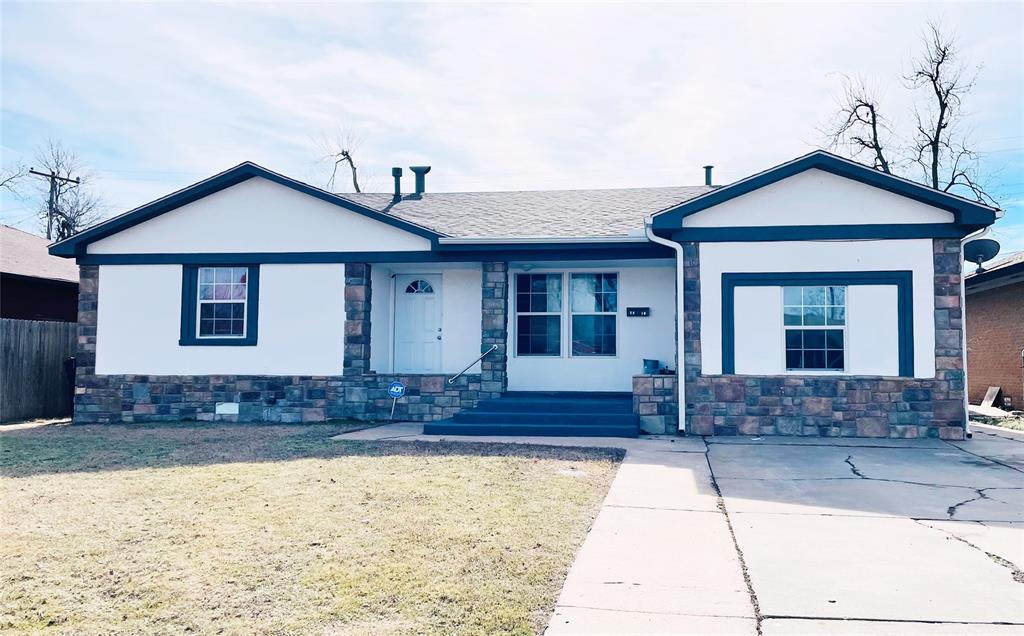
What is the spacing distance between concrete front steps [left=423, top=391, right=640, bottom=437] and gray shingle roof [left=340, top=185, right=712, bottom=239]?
9.06 ft

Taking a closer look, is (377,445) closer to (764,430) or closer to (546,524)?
(546,524)

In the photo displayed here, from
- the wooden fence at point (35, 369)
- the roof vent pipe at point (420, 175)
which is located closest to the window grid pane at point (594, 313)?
the roof vent pipe at point (420, 175)

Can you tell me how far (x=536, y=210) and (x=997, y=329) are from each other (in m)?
10.9

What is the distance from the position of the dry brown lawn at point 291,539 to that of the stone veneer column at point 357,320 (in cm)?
362

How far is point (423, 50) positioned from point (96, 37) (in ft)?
15.4

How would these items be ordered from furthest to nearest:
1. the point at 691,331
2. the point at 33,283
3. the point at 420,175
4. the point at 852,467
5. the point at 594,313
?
the point at 420,175, the point at 33,283, the point at 594,313, the point at 691,331, the point at 852,467

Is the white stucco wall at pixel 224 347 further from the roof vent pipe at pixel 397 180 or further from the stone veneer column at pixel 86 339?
the roof vent pipe at pixel 397 180

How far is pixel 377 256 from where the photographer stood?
1291 centimetres

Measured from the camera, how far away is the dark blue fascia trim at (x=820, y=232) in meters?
10.7

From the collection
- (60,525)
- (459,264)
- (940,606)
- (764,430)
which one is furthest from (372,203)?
(940,606)

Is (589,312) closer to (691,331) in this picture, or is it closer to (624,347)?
(624,347)

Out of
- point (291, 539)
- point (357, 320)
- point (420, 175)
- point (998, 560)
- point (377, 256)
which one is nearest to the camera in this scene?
point (998, 560)

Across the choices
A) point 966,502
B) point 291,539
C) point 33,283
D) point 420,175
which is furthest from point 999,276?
point 33,283

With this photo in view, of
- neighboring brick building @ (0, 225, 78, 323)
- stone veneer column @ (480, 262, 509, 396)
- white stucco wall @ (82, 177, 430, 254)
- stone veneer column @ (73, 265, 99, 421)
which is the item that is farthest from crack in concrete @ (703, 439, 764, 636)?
neighboring brick building @ (0, 225, 78, 323)
